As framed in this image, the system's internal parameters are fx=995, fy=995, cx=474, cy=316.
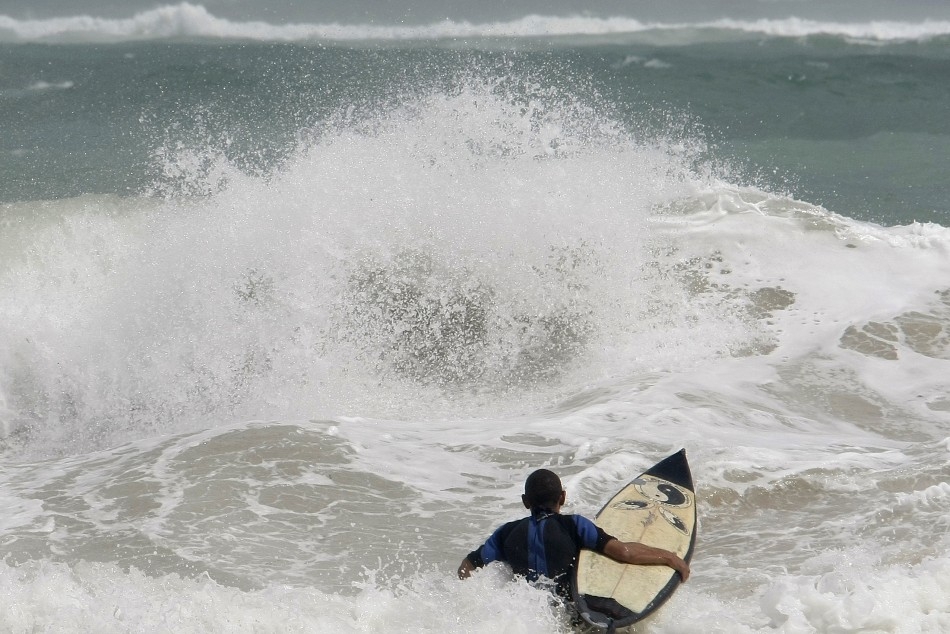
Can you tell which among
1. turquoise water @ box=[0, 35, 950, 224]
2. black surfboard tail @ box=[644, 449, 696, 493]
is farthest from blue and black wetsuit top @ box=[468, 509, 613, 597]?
turquoise water @ box=[0, 35, 950, 224]

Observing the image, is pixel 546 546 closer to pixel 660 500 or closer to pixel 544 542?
pixel 544 542

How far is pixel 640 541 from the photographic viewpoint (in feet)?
17.2

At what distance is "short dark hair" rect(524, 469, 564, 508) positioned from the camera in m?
4.52

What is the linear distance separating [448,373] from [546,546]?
487 cm

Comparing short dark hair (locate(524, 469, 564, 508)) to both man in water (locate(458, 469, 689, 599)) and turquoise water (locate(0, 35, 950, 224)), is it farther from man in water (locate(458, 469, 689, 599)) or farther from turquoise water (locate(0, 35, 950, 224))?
turquoise water (locate(0, 35, 950, 224))

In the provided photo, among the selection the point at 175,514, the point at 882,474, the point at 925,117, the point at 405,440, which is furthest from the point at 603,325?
the point at 925,117

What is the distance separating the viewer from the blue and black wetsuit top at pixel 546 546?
14.9 ft

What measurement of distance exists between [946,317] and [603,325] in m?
3.78

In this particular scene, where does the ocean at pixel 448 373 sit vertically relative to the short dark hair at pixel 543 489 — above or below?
below

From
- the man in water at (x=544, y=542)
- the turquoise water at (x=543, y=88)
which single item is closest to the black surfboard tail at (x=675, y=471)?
the man in water at (x=544, y=542)

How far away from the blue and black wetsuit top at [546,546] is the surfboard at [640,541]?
99 mm

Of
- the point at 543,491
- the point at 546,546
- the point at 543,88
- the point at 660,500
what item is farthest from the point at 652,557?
the point at 543,88

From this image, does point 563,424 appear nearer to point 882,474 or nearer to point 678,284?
point 882,474

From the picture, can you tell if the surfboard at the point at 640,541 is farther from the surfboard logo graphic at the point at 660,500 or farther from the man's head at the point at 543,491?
the man's head at the point at 543,491
